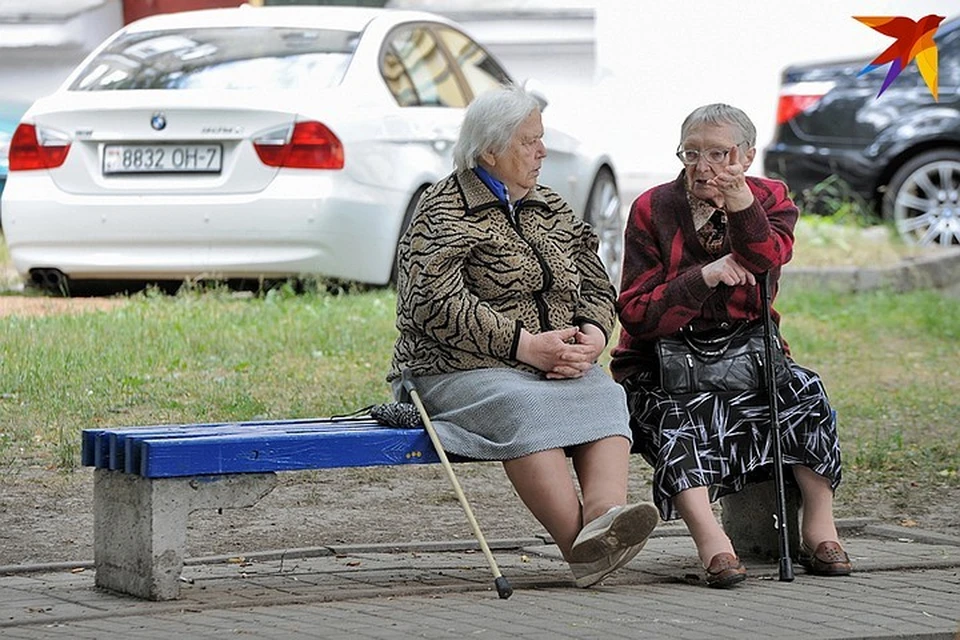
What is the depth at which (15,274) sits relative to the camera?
12383mm

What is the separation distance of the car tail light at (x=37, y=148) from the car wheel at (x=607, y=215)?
3.50 m

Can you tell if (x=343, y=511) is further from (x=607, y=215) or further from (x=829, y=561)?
(x=607, y=215)

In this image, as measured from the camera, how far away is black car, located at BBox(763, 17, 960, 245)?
14.3 metres

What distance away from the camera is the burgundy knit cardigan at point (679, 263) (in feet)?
18.7

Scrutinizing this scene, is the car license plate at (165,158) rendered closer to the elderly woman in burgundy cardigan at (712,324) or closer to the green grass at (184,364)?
the green grass at (184,364)

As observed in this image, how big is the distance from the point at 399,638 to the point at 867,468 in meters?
3.08

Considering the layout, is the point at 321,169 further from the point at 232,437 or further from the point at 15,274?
the point at 232,437

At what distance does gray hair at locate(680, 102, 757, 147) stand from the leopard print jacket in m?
0.45

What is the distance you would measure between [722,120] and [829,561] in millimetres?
1266

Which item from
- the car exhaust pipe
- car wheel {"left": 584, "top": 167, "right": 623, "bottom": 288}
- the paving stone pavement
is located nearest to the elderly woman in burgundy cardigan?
the paving stone pavement

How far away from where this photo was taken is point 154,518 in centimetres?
515

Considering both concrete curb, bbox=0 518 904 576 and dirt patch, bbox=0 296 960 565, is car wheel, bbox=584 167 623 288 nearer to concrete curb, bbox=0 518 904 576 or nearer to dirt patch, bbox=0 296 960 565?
dirt patch, bbox=0 296 960 565

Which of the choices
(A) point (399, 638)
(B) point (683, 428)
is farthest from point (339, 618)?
(B) point (683, 428)

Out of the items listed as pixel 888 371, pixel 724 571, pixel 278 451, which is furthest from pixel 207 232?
pixel 724 571
